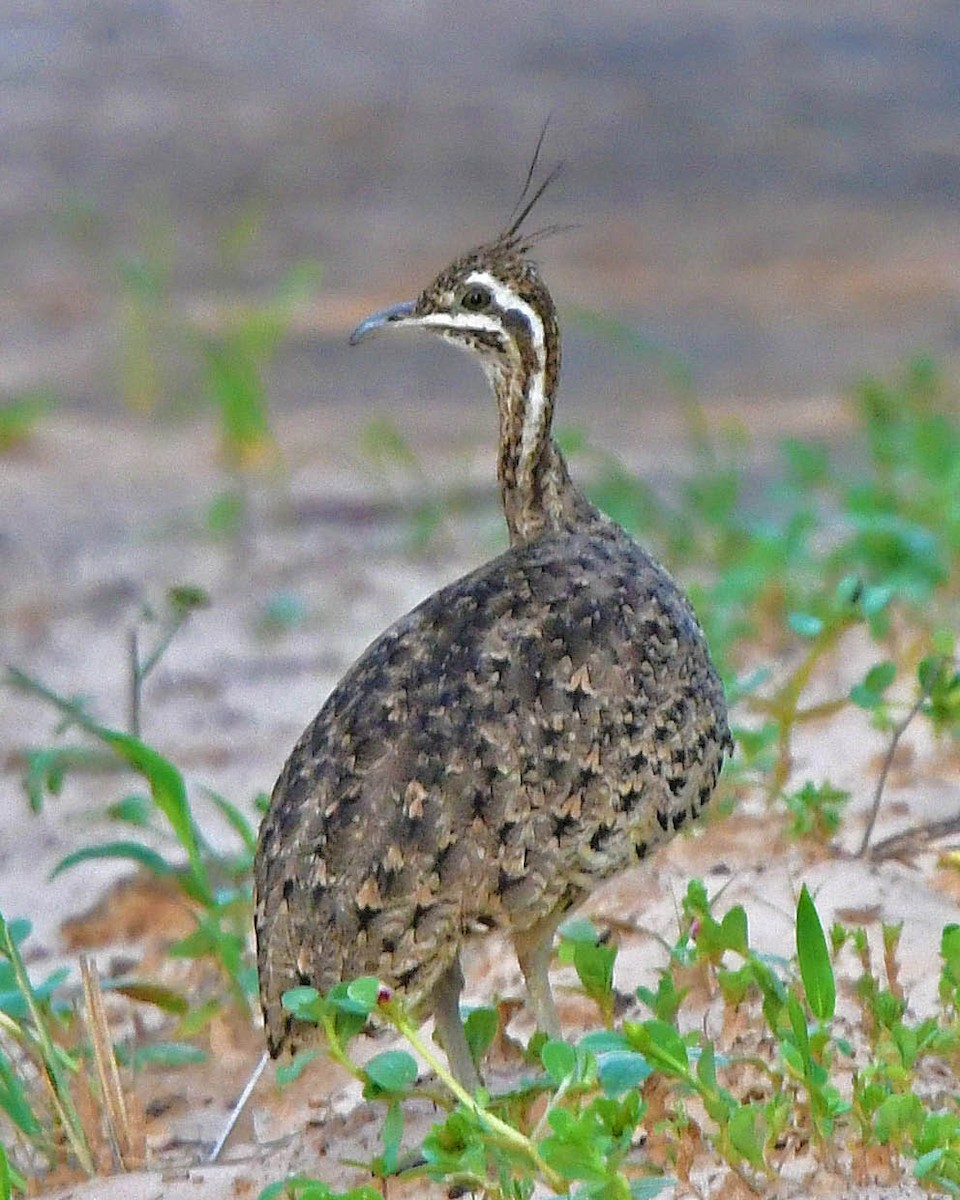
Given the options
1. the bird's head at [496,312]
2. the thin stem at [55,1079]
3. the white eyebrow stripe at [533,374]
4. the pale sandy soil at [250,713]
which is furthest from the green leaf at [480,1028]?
the bird's head at [496,312]

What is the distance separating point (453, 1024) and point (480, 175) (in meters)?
11.3

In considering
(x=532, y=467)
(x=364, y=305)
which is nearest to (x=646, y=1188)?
(x=532, y=467)

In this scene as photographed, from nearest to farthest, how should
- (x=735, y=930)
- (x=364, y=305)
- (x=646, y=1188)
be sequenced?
1. (x=646, y=1188)
2. (x=735, y=930)
3. (x=364, y=305)

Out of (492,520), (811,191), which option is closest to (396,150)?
(811,191)

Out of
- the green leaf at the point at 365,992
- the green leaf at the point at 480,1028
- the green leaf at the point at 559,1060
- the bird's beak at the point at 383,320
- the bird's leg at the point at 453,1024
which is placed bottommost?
the bird's leg at the point at 453,1024

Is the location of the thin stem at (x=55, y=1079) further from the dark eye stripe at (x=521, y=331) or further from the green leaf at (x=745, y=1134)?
the dark eye stripe at (x=521, y=331)

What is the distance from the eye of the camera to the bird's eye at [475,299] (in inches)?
197

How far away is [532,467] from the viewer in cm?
511

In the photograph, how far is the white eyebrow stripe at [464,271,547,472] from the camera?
16.4 ft

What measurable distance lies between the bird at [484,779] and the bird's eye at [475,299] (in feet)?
1.81

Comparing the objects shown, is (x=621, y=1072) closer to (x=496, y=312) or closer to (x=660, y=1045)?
(x=660, y=1045)

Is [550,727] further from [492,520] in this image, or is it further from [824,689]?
[492,520]

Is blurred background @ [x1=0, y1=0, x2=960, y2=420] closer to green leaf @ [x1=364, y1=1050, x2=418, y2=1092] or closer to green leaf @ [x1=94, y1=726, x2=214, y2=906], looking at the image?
green leaf @ [x1=94, y1=726, x2=214, y2=906]

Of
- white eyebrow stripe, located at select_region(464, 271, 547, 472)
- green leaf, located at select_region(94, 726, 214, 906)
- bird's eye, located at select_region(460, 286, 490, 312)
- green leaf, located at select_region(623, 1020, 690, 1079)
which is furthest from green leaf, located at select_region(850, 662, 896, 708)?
green leaf, located at select_region(623, 1020, 690, 1079)
